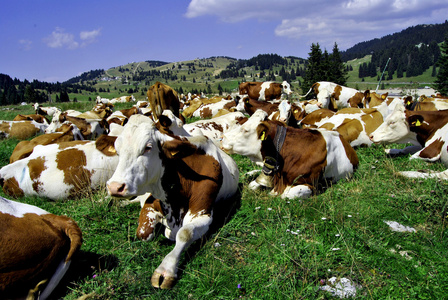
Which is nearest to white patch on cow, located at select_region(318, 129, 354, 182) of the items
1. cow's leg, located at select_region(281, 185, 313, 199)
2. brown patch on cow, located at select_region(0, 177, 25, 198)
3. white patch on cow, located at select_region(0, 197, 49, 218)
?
cow's leg, located at select_region(281, 185, 313, 199)

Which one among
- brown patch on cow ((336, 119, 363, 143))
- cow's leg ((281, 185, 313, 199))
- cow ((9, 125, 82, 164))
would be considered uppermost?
cow ((9, 125, 82, 164))

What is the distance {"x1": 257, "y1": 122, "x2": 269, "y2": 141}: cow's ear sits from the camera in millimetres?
5746

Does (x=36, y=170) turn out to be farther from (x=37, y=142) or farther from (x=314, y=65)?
(x=314, y=65)

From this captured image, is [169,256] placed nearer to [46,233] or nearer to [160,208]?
[160,208]

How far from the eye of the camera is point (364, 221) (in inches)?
177

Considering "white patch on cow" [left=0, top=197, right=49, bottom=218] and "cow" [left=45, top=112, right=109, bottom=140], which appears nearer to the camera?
"white patch on cow" [left=0, top=197, right=49, bottom=218]

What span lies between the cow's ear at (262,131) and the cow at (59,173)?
3217mm

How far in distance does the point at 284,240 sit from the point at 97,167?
4629 millimetres

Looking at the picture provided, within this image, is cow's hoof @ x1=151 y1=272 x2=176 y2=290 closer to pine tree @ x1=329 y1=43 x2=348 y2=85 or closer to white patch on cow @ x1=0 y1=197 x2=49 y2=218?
white patch on cow @ x1=0 y1=197 x2=49 y2=218

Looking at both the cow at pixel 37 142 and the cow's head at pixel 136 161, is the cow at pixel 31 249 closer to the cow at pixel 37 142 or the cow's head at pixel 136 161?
the cow's head at pixel 136 161

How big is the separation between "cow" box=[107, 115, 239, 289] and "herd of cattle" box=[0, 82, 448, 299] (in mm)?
14

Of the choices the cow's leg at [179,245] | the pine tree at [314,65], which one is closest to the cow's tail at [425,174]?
the cow's leg at [179,245]

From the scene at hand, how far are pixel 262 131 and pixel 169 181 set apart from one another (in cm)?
228

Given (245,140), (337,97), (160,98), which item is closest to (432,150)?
(245,140)
